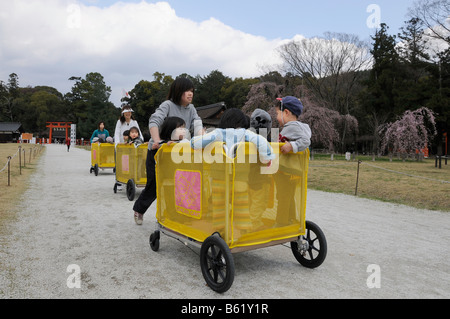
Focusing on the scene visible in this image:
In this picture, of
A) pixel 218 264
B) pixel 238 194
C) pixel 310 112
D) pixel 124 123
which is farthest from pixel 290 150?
pixel 310 112

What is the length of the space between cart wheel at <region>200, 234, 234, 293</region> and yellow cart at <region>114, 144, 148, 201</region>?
162 inches

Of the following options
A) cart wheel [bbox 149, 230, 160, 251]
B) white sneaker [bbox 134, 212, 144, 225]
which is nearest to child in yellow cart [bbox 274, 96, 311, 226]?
cart wheel [bbox 149, 230, 160, 251]

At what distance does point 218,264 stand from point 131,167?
4.86 metres

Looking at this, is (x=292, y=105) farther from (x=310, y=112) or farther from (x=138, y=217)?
(x=310, y=112)

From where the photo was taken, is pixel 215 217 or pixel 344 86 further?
pixel 344 86

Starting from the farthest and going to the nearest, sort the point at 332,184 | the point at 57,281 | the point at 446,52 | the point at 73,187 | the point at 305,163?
the point at 446,52
the point at 332,184
the point at 73,187
the point at 305,163
the point at 57,281

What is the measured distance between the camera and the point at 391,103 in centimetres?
3841

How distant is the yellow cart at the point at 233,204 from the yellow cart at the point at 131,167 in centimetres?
350

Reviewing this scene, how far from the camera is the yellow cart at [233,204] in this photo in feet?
8.88

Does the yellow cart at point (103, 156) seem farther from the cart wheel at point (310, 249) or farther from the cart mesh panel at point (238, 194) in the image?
the cart wheel at point (310, 249)

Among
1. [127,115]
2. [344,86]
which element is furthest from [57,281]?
[344,86]

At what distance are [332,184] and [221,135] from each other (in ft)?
29.8
